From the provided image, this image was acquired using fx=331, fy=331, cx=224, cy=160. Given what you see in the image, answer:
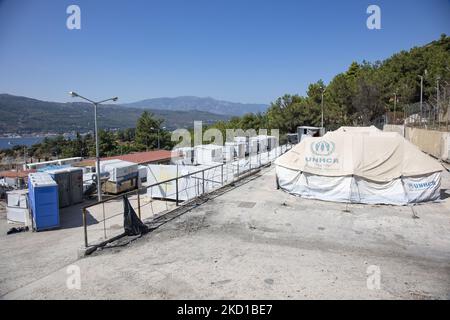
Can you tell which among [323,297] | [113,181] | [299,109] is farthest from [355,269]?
[299,109]

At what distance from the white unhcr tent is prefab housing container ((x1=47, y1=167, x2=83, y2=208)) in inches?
665

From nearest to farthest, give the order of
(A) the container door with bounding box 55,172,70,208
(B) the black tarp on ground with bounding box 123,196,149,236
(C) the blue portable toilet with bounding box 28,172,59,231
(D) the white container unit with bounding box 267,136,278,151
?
1. (B) the black tarp on ground with bounding box 123,196,149,236
2. (C) the blue portable toilet with bounding box 28,172,59,231
3. (A) the container door with bounding box 55,172,70,208
4. (D) the white container unit with bounding box 267,136,278,151

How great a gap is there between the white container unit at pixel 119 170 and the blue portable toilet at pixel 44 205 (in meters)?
9.93

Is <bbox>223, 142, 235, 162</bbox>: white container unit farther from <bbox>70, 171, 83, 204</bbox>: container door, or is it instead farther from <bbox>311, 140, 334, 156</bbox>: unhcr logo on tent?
<bbox>311, 140, 334, 156</bbox>: unhcr logo on tent

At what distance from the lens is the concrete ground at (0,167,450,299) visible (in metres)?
5.19

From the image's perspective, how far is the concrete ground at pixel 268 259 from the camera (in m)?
5.19

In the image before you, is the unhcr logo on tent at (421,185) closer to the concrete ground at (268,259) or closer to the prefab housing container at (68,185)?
the concrete ground at (268,259)

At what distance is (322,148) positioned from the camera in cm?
1211

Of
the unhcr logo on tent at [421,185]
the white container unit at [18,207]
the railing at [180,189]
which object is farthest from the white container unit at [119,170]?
the unhcr logo on tent at [421,185]

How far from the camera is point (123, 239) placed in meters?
7.68

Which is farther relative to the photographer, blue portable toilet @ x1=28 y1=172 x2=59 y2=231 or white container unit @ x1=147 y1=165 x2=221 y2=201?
white container unit @ x1=147 y1=165 x2=221 y2=201

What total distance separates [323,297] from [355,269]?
1375 millimetres

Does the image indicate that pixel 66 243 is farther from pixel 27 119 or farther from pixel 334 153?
pixel 27 119

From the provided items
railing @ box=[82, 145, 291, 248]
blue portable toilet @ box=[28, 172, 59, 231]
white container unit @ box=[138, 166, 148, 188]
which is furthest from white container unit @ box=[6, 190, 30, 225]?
white container unit @ box=[138, 166, 148, 188]
